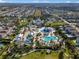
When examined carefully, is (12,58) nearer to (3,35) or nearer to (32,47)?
(32,47)

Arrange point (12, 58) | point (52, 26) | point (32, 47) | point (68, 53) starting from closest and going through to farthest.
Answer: point (12, 58) → point (68, 53) → point (32, 47) → point (52, 26)

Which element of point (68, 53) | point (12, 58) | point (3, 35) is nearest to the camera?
point (12, 58)

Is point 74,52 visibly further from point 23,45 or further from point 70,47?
point 23,45

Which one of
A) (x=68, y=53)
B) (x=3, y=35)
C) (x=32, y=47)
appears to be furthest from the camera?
(x=3, y=35)

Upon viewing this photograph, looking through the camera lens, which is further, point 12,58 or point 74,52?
point 74,52

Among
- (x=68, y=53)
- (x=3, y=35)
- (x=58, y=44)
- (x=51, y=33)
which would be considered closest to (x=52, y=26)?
(x=51, y=33)

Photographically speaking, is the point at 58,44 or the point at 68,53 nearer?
the point at 68,53

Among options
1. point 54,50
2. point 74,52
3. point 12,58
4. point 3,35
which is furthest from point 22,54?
point 3,35

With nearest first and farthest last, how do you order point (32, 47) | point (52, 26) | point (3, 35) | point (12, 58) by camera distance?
point (12, 58)
point (32, 47)
point (3, 35)
point (52, 26)
